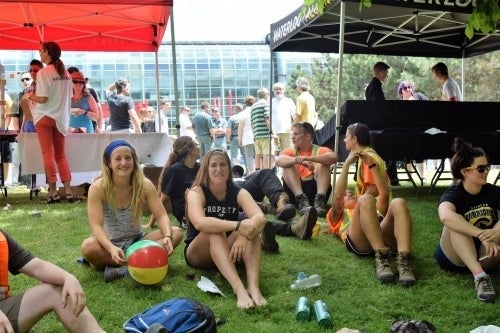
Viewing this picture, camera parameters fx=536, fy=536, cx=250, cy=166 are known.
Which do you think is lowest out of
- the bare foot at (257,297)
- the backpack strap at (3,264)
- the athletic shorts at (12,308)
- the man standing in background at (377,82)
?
the bare foot at (257,297)

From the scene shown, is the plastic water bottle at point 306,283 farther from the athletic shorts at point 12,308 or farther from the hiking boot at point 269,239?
the athletic shorts at point 12,308

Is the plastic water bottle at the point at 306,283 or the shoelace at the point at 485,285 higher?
the shoelace at the point at 485,285

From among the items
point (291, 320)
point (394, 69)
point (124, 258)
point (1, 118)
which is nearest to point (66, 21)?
point (1, 118)

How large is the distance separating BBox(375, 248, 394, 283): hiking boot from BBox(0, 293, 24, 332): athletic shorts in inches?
98.5

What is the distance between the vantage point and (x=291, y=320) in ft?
10.8

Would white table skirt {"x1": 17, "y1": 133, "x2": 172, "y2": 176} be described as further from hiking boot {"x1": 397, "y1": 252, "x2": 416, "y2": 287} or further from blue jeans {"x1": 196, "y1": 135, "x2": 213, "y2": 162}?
hiking boot {"x1": 397, "y1": 252, "x2": 416, "y2": 287}

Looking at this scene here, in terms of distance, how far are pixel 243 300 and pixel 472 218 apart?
176 centimetres

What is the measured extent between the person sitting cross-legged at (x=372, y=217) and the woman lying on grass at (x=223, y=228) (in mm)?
914

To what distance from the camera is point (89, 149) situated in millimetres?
8469

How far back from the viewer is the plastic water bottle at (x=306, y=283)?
3.88m

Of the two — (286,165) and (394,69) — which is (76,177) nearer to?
(286,165)

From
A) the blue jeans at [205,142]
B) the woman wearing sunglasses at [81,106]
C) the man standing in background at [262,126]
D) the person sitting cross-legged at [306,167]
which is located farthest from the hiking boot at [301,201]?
the blue jeans at [205,142]

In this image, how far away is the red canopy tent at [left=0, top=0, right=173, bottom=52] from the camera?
903cm

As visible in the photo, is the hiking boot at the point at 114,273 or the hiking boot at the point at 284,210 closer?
the hiking boot at the point at 114,273
